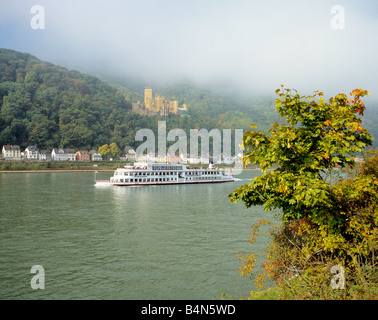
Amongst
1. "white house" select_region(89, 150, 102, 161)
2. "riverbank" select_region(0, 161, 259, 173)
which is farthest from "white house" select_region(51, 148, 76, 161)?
"riverbank" select_region(0, 161, 259, 173)

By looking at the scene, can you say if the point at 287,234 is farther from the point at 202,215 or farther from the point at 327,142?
the point at 202,215

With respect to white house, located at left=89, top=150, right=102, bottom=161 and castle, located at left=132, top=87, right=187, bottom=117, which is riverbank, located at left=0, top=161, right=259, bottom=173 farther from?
castle, located at left=132, top=87, right=187, bottom=117

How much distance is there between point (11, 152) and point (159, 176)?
5905 centimetres

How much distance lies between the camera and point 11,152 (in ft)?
297

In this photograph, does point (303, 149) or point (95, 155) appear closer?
point (303, 149)

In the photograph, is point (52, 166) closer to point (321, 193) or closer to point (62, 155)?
point (62, 155)

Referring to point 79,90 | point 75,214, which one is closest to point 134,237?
point 75,214

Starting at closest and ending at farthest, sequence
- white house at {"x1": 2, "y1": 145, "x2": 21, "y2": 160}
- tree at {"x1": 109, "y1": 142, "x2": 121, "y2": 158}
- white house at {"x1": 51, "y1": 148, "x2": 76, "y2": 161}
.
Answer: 1. white house at {"x1": 2, "y1": 145, "x2": 21, "y2": 160}
2. white house at {"x1": 51, "y1": 148, "x2": 76, "y2": 161}
3. tree at {"x1": 109, "y1": 142, "x2": 121, "y2": 158}

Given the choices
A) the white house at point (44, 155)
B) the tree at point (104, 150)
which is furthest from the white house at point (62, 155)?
the tree at point (104, 150)

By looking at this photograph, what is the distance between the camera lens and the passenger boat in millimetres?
48656

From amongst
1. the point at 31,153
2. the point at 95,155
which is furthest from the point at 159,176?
the point at 31,153

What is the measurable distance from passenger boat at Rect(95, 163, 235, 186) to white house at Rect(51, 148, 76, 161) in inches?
2039
